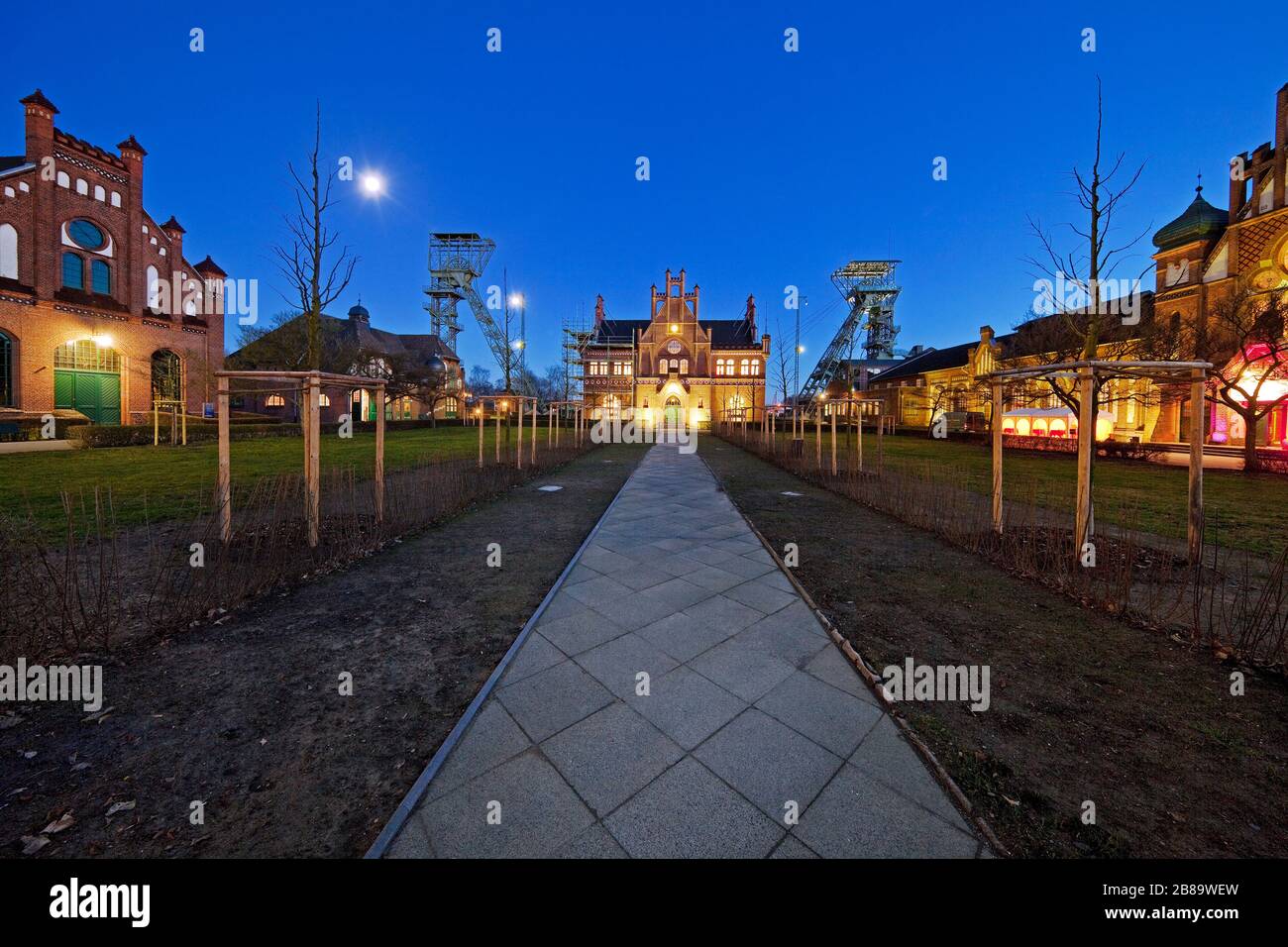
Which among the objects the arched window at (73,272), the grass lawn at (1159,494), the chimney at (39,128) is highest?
the chimney at (39,128)

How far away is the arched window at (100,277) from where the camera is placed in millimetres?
27328

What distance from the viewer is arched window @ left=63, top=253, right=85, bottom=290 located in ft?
86.2

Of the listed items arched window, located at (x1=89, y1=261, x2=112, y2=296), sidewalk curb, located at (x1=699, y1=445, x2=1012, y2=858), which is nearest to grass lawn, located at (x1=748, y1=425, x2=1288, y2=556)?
sidewalk curb, located at (x1=699, y1=445, x2=1012, y2=858)

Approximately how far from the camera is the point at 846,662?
394 centimetres

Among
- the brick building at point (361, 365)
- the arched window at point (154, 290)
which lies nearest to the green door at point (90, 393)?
the arched window at point (154, 290)

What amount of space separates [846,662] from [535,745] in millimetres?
2543

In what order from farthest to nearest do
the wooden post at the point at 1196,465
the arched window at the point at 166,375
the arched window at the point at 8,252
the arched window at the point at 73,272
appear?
the arched window at the point at 166,375 < the arched window at the point at 73,272 < the arched window at the point at 8,252 < the wooden post at the point at 1196,465

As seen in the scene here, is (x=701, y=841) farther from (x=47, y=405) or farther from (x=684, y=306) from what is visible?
(x=684, y=306)

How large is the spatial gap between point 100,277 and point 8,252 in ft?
11.6

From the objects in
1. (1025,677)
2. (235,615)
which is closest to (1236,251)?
(1025,677)

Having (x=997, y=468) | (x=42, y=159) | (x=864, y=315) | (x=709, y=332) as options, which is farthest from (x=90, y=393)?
(x=864, y=315)

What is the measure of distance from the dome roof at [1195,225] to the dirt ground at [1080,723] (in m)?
35.3

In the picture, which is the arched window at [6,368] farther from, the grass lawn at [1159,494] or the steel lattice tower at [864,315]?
the steel lattice tower at [864,315]
